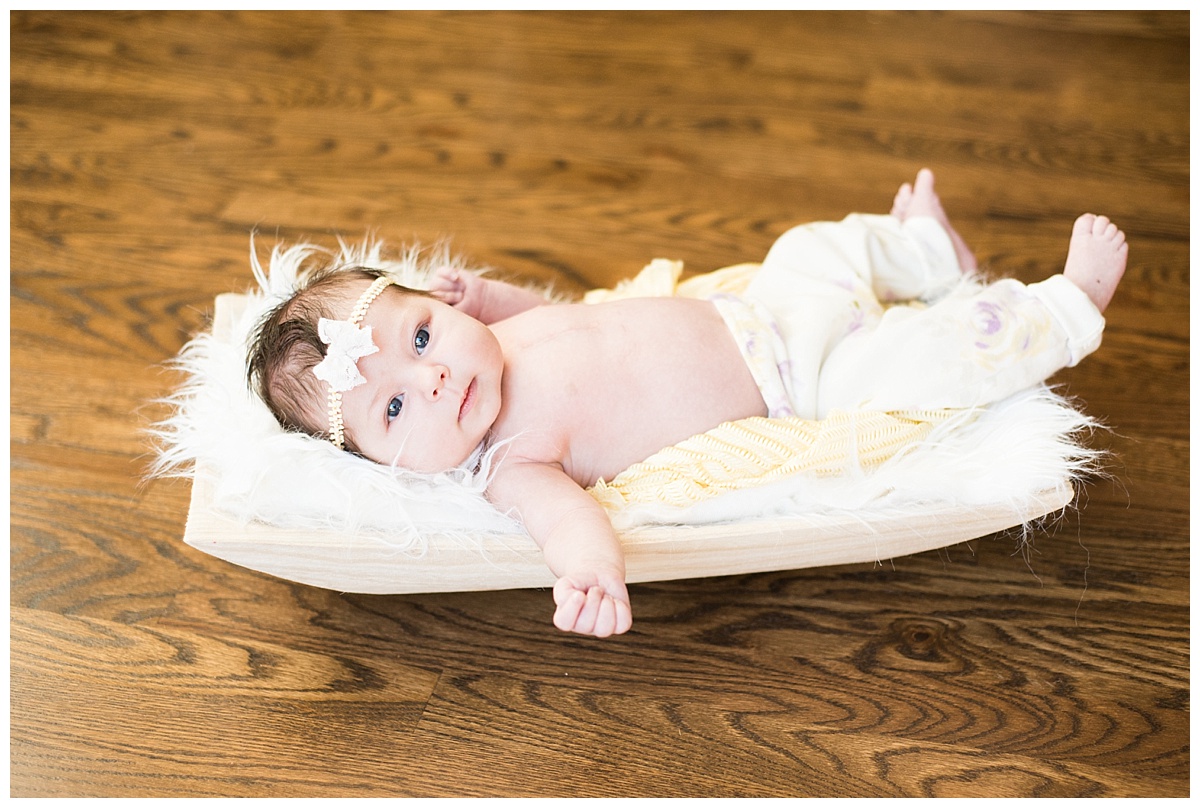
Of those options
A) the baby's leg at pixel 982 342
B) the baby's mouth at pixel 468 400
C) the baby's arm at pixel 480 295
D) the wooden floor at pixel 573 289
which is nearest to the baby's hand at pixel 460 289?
the baby's arm at pixel 480 295

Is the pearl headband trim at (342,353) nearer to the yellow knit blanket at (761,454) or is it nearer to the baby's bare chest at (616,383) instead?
the baby's bare chest at (616,383)

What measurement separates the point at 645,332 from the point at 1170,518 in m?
0.78

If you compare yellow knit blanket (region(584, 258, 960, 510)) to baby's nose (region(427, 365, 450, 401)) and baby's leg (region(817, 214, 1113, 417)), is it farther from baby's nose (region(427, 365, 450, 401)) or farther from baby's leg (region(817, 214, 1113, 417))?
baby's nose (region(427, 365, 450, 401))

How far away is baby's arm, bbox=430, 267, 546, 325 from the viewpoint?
58.1 inches

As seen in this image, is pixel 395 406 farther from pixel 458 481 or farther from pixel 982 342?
pixel 982 342

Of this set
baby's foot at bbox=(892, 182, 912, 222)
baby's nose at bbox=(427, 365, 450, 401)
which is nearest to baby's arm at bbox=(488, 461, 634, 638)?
baby's nose at bbox=(427, 365, 450, 401)

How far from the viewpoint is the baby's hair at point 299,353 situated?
1193 millimetres

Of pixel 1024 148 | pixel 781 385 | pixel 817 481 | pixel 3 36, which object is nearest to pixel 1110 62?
pixel 1024 148

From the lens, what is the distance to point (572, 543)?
1.12 meters

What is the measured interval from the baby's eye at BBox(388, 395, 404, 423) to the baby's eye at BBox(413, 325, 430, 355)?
6 centimetres

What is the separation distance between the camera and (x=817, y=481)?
1.25 meters

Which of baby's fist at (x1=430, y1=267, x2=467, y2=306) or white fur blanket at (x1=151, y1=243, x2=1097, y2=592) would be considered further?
baby's fist at (x1=430, y1=267, x2=467, y2=306)

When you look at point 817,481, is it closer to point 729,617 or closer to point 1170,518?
point 729,617

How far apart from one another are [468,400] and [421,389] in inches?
2.8
